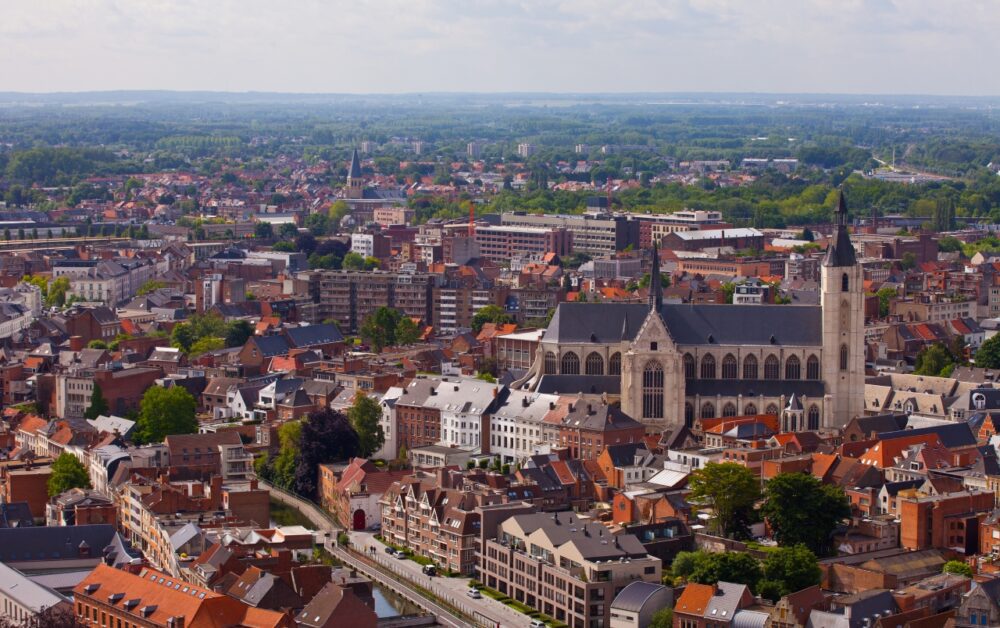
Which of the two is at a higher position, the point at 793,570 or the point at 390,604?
the point at 793,570

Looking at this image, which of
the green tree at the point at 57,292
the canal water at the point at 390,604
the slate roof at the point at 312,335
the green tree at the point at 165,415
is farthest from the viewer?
the green tree at the point at 57,292

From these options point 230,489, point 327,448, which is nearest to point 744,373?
point 327,448

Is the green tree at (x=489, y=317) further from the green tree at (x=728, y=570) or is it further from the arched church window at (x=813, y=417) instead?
the green tree at (x=728, y=570)

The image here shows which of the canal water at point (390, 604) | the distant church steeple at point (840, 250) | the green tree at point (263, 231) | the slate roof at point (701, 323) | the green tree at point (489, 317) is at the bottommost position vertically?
the green tree at point (263, 231)

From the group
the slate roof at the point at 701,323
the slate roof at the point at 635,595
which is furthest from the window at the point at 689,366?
the slate roof at the point at 635,595

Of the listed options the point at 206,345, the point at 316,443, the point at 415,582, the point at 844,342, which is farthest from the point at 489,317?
the point at 415,582

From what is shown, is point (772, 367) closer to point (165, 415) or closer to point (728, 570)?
point (165, 415)
